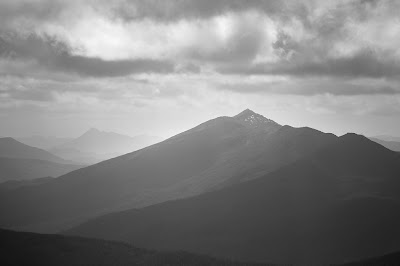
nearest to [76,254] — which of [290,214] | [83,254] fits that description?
[83,254]

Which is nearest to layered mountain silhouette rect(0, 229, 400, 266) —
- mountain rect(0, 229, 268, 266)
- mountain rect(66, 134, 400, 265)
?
mountain rect(0, 229, 268, 266)

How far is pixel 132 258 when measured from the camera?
77.3m

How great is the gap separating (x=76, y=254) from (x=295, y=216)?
90.0 meters

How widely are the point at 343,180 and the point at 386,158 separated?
33719mm

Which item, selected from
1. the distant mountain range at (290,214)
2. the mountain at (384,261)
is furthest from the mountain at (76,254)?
the distant mountain range at (290,214)

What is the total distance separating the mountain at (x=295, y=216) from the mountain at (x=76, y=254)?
4229cm

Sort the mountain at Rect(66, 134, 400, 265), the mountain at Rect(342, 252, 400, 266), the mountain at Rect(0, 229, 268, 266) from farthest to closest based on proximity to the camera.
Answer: the mountain at Rect(66, 134, 400, 265) → the mountain at Rect(0, 229, 268, 266) → the mountain at Rect(342, 252, 400, 266)

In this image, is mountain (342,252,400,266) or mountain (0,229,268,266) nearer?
mountain (342,252,400,266)

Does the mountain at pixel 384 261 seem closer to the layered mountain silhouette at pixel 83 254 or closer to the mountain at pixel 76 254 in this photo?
the layered mountain silhouette at pixel 83 254

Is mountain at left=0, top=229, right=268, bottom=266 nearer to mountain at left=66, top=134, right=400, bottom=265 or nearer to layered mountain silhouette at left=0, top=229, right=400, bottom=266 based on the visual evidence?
layered mountain silhouette at left=0, top=229, right=400, bottom=266

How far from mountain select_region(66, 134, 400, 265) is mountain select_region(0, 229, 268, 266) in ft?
139

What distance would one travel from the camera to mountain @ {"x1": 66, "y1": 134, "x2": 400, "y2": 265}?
11725 cm

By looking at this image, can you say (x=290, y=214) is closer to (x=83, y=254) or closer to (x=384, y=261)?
(x=384, y=261)

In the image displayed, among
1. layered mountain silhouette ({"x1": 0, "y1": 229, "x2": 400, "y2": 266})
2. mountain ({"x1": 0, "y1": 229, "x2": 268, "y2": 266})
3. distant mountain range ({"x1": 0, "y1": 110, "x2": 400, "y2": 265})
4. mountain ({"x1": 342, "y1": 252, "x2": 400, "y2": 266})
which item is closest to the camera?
mountain ({"x1": 342, "y1": 252, "x2": 400, "y2": 266})
